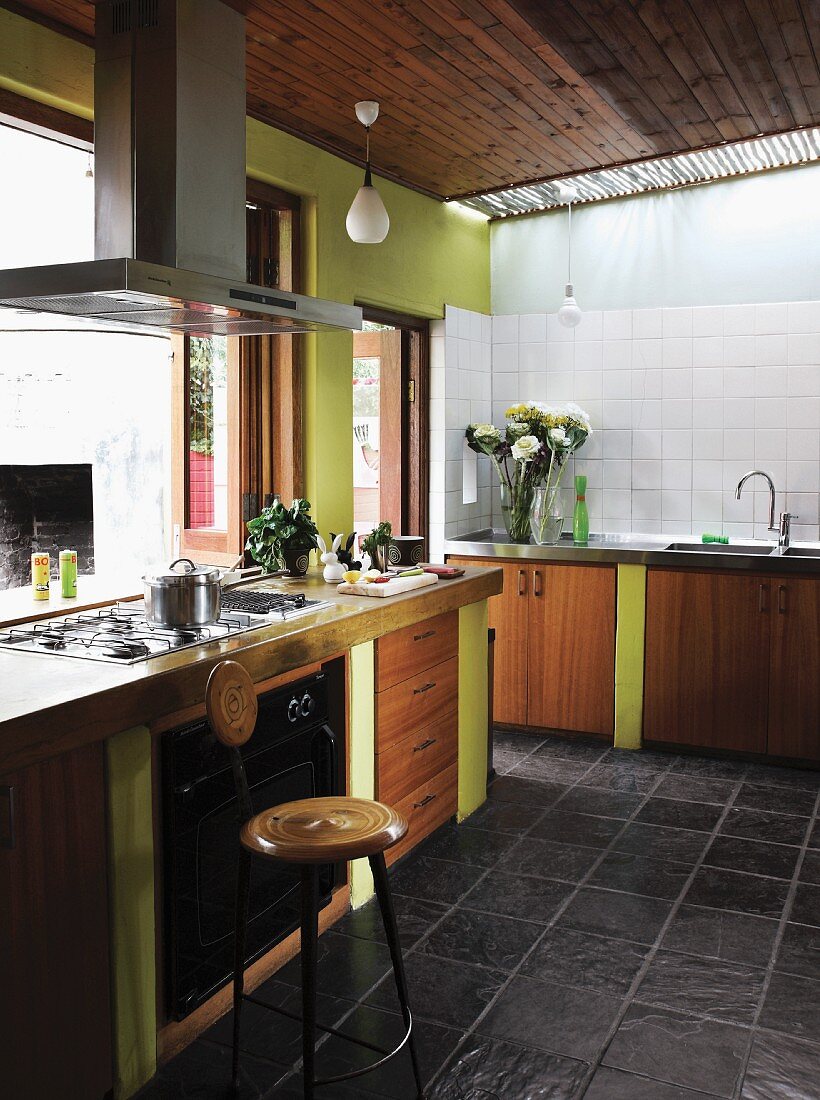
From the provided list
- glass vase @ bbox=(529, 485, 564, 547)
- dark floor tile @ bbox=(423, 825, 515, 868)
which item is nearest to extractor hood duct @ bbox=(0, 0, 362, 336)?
dark floor tile @ bbox=(423, 825, 515, 868)

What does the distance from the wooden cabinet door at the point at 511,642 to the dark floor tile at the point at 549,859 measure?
142 cm

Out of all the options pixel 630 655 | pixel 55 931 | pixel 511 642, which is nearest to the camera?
pixel 55 931

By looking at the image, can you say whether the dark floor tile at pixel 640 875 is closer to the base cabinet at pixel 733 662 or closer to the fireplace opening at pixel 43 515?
the base cabinet at pixel 733 662

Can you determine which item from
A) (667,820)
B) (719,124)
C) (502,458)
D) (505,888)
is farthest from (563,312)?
(505,888)

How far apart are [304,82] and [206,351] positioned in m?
1.02

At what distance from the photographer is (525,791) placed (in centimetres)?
437

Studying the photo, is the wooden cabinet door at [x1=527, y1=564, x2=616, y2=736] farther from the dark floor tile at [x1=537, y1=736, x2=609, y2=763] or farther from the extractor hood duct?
the extractor hood duct

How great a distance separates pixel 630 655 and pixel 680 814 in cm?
101

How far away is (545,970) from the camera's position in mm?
2875

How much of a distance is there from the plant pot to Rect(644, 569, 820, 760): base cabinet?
1848 millimetres

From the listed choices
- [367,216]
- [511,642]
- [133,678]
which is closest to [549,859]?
[511,642]

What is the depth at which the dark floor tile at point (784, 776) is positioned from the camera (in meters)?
4.48

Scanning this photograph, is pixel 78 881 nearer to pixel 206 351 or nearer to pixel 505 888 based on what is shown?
pixel 505 888

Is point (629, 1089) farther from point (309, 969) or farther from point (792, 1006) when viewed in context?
point (309, 969)
